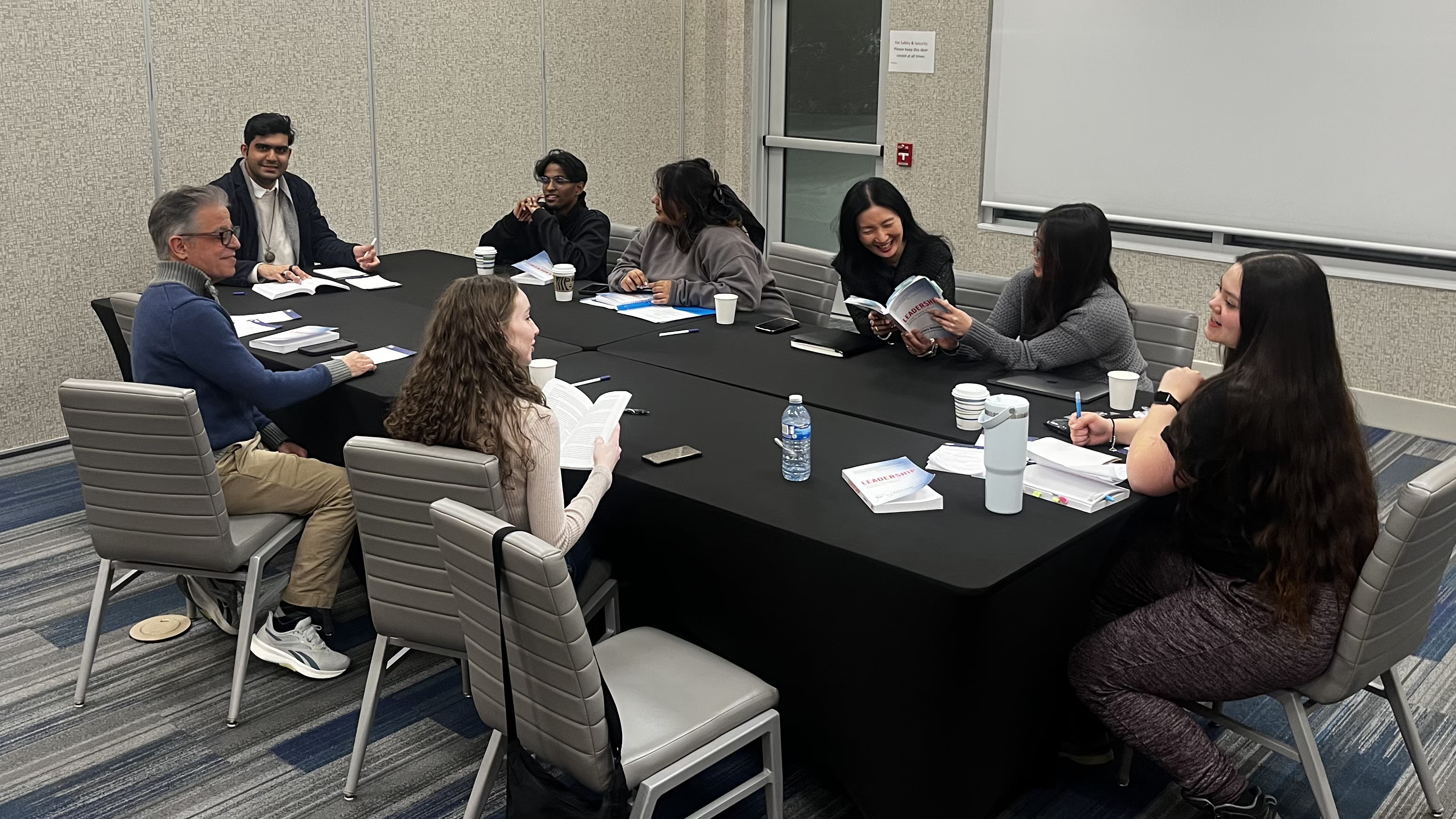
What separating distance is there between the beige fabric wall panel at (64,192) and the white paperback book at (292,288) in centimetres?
94

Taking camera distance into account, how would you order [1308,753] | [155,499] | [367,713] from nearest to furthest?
[1308,753]
[367,713]
[155,499]

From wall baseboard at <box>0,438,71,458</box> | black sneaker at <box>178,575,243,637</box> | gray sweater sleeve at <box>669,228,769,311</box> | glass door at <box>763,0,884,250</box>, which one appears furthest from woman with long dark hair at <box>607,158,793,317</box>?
wall baseboard at <box>0,438,71,458</box>

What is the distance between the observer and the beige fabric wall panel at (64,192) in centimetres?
493

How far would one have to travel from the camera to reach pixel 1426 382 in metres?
5.26

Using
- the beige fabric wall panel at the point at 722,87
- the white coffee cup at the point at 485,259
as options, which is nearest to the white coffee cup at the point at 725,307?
the white coffee cup at the point at 485,259

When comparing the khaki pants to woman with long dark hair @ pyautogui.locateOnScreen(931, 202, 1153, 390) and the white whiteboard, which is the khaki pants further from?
the white whiteboard

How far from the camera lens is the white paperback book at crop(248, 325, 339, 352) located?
391cm

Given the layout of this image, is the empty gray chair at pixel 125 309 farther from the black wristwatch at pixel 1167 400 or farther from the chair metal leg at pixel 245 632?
the black wristwatch at pixel 1167 400

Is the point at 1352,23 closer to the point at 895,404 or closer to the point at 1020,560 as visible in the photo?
the point at 895,404

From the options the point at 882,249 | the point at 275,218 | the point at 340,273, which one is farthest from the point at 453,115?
the point at 882,249

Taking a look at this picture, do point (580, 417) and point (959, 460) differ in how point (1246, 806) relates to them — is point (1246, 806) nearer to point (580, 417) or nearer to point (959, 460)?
point (959, 460)

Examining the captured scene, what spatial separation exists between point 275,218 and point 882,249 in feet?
9.07

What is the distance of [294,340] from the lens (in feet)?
13.1

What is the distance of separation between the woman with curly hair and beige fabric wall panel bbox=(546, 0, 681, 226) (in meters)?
4.68
